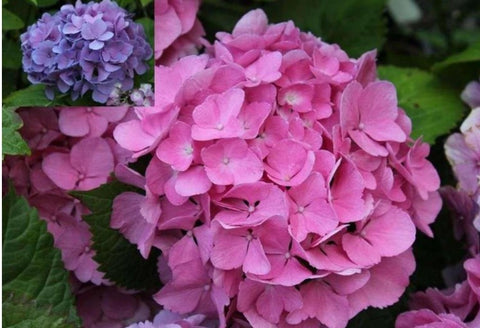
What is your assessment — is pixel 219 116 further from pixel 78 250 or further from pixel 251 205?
pixel 78 250

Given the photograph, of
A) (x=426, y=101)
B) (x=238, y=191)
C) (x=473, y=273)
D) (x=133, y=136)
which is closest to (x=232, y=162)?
(x=238, y=191)

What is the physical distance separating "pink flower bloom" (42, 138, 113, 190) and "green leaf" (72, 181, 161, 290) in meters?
0.05

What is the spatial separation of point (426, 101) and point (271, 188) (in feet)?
1.76

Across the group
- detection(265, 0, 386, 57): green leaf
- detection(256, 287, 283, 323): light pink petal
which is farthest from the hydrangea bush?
detection(265, 0, 386, 57): green leaf

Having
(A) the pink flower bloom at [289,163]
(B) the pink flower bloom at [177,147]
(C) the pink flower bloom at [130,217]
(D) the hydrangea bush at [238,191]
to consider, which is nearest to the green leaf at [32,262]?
(D) the hydrangea bush at [238,191]

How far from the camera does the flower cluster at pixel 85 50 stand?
1.16 meters

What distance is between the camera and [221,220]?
3.52 feet

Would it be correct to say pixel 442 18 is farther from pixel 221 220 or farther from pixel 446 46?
pixel 221 220

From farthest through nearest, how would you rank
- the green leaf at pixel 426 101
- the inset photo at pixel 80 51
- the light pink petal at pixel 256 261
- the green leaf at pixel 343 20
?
the green leaf at pixel 343 20, the green leaf at pixel 426 101, the inset photo at pixel 80 51, the light pink petal at pixel 256 261

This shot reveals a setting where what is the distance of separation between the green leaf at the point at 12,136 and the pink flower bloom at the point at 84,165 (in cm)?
9

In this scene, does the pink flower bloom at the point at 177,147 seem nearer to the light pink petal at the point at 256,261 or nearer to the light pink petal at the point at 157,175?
the light pink petal at the point at 157,175

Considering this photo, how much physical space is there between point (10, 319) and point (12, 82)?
349mm

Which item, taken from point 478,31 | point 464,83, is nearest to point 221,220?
point 464,83

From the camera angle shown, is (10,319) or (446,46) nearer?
(10,319)
